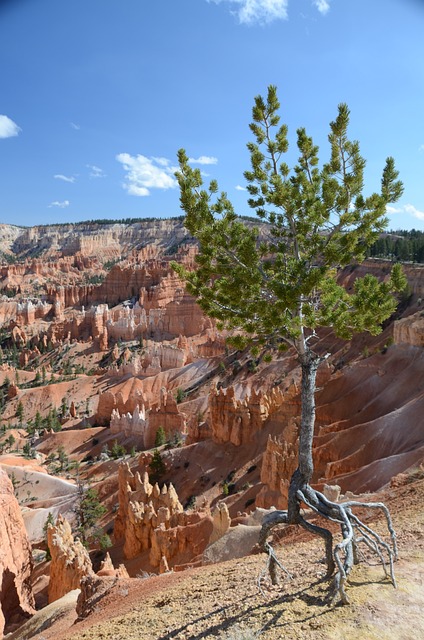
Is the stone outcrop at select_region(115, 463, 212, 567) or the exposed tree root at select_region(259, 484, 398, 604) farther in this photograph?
the stone outcrop at select_region(115, 463, 212, 567)

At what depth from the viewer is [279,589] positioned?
6.80m

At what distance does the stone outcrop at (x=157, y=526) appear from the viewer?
70.1 ft

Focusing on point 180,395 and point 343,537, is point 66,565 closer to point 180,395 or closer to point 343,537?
point 343,537

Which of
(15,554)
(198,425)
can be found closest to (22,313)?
(198,425)

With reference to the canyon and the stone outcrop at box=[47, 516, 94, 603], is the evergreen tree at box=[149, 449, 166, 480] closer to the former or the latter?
the canyon

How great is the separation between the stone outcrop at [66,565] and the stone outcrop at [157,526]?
11.9 ft

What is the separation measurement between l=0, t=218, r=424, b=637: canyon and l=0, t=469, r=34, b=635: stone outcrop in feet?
0.26

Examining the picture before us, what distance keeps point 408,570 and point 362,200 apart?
232 inches

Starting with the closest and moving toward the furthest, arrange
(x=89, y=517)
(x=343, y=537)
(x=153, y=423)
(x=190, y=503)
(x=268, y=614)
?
(x=268, y=614) < (x=343, y=537) < (x=190, y=503) < (x=89, y=517) < (x=153, y=423)

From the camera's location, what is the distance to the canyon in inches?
795

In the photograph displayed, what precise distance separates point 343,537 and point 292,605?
→ 122 centimetres

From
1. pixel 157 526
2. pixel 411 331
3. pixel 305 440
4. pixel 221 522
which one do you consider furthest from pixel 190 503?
pixel 305 440

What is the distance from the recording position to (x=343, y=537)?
647 centimetres

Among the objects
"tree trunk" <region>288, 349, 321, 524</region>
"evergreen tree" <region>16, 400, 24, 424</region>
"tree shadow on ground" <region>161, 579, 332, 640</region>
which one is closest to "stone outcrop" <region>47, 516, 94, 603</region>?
"tree shadow on ground" <region>161, 579, 332, 640</region>
